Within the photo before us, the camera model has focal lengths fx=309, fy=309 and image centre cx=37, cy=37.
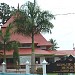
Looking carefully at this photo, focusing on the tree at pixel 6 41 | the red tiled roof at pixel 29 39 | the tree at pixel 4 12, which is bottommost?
the tree at pixel 6 41

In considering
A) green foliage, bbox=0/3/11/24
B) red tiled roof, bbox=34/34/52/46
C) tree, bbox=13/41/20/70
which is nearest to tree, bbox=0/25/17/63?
tree, bbox=13/41/20/70

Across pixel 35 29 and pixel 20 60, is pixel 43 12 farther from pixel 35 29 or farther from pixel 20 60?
pixel 20 60

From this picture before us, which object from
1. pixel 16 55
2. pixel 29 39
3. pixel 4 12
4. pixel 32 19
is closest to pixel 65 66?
pixel 32 19

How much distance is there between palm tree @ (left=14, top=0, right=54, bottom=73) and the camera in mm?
34031

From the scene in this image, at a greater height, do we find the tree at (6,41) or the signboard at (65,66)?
the tree at (6,41)

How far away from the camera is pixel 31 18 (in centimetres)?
3403

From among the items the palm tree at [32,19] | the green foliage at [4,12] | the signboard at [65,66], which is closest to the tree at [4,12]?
the green foliage at [4,12]

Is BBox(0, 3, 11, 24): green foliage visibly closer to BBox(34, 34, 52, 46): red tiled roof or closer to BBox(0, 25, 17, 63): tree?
BBox(34, 34, 52, 46): red tiled roof

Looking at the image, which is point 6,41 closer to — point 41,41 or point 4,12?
point 41,41

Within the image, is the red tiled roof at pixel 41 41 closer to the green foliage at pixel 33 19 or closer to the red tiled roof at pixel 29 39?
the red tiled roof at pixel 29 39

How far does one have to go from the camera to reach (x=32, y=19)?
111ft

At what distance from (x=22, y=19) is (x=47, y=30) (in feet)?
10.2

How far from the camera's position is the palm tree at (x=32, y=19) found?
34031 mm

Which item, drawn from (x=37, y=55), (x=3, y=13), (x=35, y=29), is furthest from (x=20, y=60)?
(x=3, y=13)
